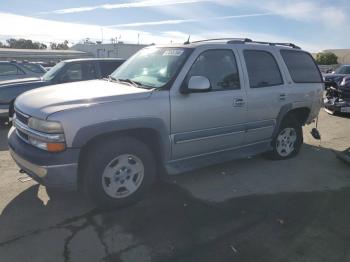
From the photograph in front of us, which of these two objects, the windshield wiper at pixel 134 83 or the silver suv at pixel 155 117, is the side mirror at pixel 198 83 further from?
the windshield wiper at pixel 134 83

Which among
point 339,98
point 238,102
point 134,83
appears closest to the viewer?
point 134,83

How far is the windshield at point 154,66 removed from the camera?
4.53m

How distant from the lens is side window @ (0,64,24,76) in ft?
38.4

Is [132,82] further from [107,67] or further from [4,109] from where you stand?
[4,109]

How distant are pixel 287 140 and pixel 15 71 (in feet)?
30.7

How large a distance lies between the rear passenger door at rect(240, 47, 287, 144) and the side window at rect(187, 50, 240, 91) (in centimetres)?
23

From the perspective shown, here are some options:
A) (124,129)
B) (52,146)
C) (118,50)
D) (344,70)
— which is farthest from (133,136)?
(118,50)

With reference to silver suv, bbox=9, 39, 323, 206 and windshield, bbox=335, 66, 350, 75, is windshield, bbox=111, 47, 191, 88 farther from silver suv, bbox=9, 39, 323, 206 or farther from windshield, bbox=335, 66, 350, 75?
windshield, bbox=335, 66, 350, 75

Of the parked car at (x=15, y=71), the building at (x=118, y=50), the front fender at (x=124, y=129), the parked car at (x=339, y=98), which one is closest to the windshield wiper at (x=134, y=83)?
the front fender at (x=124, y=129)

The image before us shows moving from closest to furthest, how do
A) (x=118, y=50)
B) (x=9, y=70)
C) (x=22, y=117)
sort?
1. (x=22, y=117)
2. (x=9, y=70)
3. (x=118, y=50)

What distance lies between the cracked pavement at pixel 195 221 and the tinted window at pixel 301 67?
1795 millimetres

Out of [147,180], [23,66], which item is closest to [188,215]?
[147,180]

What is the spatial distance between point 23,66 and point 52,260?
10.2 meters

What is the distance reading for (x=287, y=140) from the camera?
645 centimetres
